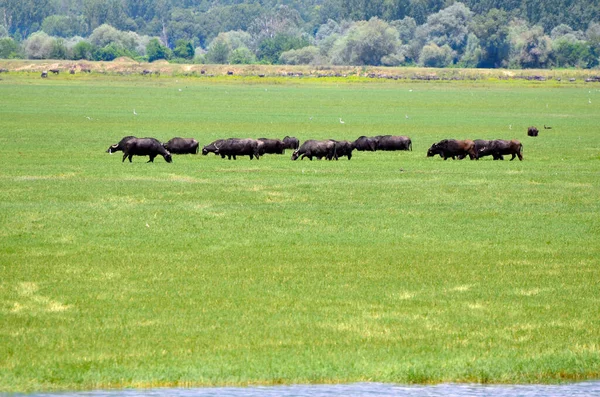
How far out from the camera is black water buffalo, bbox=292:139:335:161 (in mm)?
39156

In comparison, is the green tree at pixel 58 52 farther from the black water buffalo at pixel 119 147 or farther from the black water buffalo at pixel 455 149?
the black water buffalo at pixel 455 149

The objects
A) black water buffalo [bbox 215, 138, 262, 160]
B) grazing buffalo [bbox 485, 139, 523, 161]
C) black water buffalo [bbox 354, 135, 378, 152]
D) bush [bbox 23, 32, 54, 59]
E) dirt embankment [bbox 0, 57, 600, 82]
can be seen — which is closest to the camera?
black water buffalo [bbox 215, 138, 262, 160]

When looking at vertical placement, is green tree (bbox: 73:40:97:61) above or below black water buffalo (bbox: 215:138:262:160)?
below

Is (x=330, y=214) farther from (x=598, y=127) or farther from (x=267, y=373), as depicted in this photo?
(x=598, y=127)

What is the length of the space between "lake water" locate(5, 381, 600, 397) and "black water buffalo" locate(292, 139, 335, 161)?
1021 inches

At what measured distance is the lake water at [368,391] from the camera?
1295cm

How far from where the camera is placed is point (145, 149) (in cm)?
3731

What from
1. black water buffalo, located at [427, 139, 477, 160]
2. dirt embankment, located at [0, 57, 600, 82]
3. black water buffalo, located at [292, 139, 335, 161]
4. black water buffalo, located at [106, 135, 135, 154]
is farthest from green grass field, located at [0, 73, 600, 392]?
dirt embankment, located at [0, 57, 600, 82]

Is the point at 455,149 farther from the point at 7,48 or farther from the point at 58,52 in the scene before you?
the point at 7,48

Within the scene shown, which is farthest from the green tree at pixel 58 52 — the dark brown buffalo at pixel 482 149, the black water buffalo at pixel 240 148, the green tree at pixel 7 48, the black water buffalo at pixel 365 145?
the dark brown buffalo at pixel 482 149

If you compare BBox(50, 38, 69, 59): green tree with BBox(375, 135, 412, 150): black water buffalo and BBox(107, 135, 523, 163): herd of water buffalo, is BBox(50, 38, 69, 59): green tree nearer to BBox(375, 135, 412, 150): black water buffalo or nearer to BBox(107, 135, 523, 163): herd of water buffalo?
BBox(375, 135, 412, 150): black water buffalo

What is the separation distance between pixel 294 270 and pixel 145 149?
18.8 m

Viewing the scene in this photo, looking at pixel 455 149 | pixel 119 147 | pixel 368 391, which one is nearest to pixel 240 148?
pixel 119 147

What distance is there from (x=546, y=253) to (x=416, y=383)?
8.26 metres
